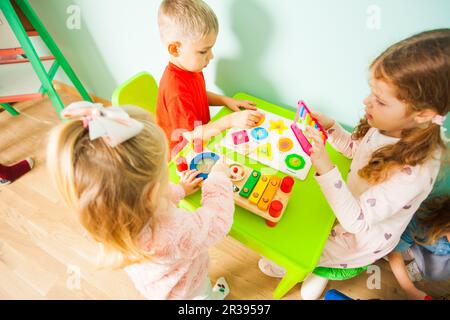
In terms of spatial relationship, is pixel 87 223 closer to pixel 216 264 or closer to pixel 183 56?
pixel 183 56

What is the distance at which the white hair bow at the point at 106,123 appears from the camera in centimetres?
45

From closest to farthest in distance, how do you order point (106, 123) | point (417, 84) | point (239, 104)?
point (106, 123), point (417, 84), point (239, 104)

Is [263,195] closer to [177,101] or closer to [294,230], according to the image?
[294,230]

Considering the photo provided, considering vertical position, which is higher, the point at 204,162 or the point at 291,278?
the point at 204,162

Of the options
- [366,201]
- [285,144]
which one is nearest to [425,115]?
[366,201]

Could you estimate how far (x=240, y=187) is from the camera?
0.78 m

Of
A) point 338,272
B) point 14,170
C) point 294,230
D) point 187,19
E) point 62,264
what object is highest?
point 187,19

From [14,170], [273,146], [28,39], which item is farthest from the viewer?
[14,170]

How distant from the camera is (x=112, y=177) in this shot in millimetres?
489

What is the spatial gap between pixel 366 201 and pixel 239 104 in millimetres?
559

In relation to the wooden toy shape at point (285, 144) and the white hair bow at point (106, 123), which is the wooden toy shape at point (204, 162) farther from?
the white hair bow at point (106, 123)

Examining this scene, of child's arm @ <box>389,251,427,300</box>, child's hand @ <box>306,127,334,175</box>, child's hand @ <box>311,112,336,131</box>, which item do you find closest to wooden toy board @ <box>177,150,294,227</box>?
child's hand @ <box>306,127,334,175</box>

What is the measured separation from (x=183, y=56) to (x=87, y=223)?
580mm
